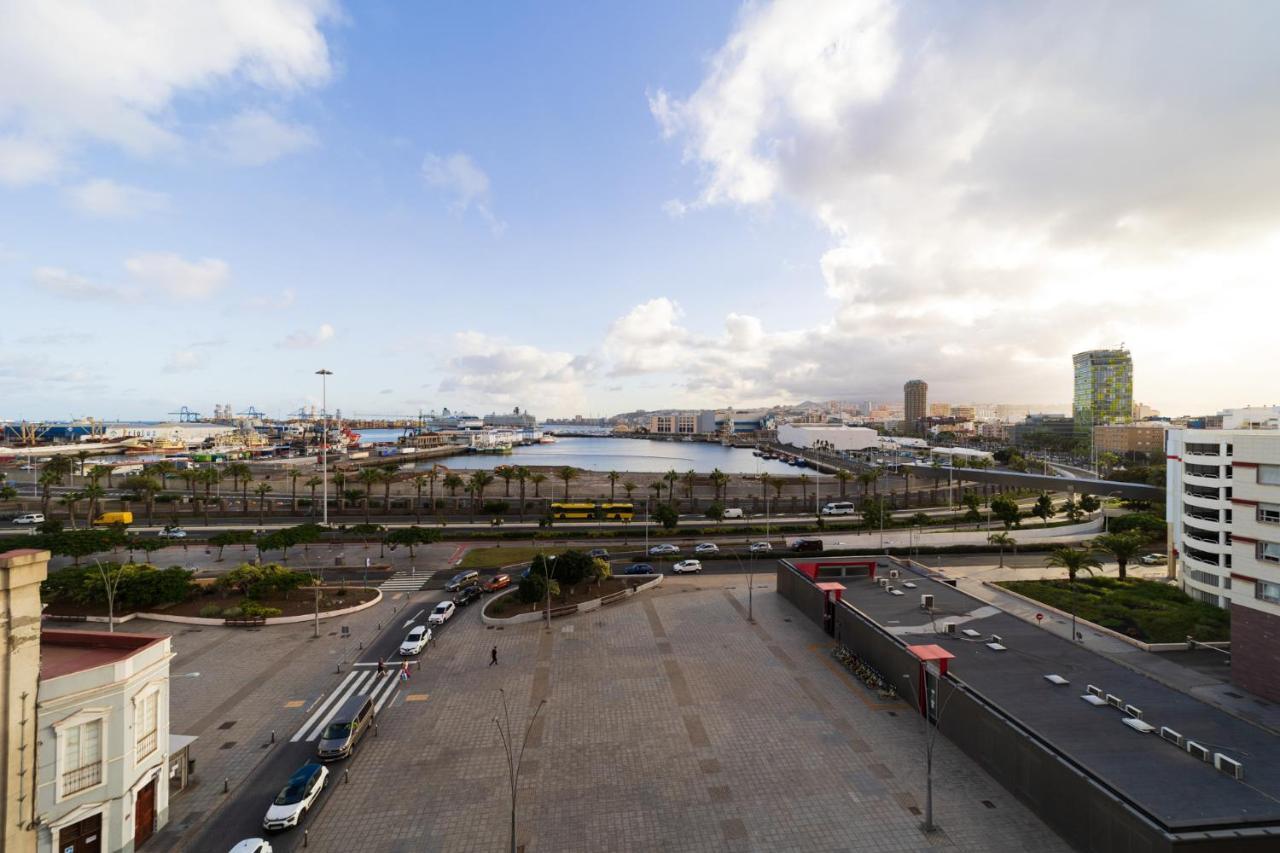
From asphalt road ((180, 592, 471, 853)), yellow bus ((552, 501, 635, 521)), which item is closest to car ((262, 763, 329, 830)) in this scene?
asphalt road ((180, 592, 471, 853))

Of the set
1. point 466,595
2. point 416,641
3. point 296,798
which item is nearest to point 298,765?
point 296,798

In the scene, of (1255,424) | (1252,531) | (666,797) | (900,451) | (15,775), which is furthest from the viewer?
(900,451)

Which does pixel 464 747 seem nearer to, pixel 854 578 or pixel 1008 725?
pixel 1008 725

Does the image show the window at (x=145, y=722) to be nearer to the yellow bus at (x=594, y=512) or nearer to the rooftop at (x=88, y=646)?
the rooftop at (x=88, y=646)

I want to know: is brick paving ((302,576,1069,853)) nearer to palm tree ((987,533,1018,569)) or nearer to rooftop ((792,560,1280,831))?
rooftop ((792,560,1280,831))

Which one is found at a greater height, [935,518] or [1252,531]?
[1252,531]

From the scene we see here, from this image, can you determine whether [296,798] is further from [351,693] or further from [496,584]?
[496,584]

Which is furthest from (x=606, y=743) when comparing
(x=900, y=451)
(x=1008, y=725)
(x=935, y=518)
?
(x=900, y=451)
